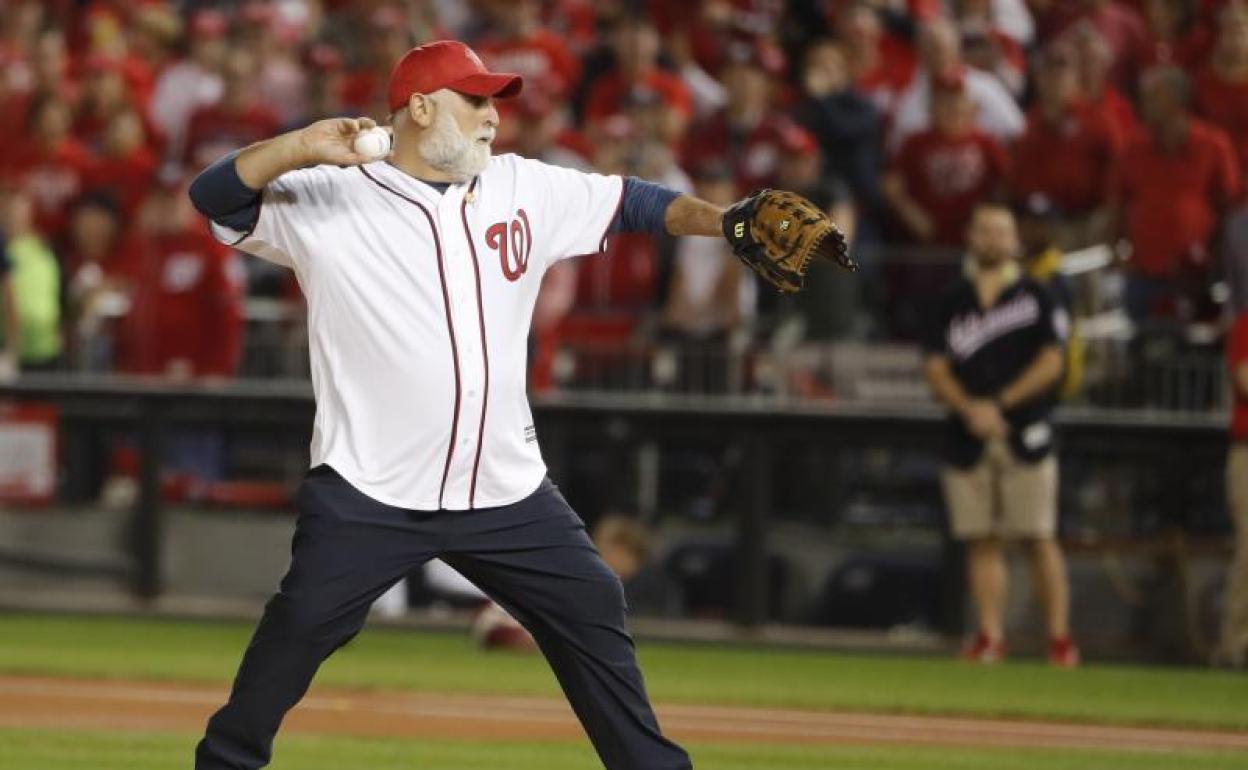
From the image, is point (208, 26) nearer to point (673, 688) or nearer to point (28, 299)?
point (28, 299)

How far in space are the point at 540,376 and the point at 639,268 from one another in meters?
0.99

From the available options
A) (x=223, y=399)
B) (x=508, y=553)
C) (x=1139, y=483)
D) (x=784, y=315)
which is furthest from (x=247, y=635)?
(x=508, y=553)

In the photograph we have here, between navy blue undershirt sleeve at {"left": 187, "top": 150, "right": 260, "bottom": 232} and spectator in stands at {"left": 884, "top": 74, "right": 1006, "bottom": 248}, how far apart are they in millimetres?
8914

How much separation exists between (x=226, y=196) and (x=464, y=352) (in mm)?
729

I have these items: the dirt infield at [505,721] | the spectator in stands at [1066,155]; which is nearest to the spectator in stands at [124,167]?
the dirt infield at [505,721]

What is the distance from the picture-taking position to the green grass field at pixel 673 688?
8.66 m

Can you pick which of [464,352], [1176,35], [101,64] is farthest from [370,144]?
[101,64]

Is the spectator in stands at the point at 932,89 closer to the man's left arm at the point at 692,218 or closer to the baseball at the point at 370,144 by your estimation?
the man's left arm at the point at 692,218

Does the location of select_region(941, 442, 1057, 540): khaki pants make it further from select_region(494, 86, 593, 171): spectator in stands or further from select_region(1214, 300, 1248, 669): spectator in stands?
select_region(494, 86, 593, 171): spectator in stands

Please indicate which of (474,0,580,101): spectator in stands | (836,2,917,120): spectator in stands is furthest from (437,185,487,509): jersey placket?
(474,0,580,101): spectator in stands

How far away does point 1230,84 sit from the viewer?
13797 millimetres

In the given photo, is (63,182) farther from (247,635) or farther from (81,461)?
(247,635)

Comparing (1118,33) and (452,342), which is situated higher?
(1118,33)

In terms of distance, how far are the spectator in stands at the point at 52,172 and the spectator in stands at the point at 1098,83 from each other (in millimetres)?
7011
